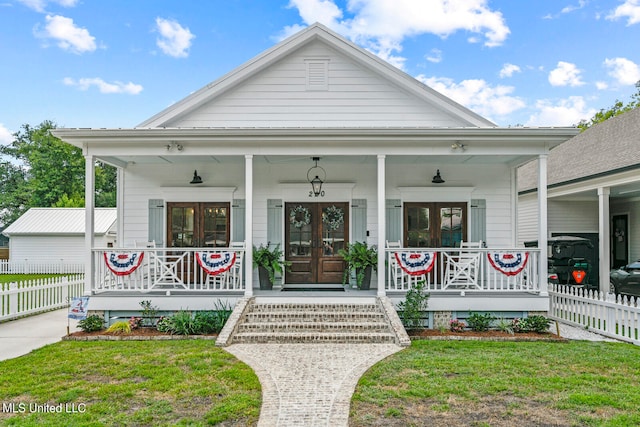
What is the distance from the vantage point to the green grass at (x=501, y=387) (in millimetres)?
3941

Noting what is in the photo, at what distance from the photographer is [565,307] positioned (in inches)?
333

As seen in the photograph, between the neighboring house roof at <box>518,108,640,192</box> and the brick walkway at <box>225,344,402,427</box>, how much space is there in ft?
29.4

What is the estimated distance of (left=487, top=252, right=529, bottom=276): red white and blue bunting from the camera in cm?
779

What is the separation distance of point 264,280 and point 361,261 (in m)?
2.05

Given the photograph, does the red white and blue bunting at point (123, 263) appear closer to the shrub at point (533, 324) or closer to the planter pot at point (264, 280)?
the planter pot at point (264, 280)

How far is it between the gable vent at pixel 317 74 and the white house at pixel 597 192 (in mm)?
7745

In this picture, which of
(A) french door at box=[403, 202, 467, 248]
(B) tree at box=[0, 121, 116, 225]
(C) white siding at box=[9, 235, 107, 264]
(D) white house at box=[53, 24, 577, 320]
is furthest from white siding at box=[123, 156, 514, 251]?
(B) tree at box=[0, 121, 116, 225]

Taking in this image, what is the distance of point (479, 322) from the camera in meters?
7.49

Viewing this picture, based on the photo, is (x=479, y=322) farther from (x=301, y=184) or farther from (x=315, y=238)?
(x=301, y=184)

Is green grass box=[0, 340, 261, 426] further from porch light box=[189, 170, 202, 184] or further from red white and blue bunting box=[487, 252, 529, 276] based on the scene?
red white and blue bunting box=[487, 252, 529, 276]

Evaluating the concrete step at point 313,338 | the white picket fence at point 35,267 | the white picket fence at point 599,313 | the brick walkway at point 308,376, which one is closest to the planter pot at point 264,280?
the concrete step at point 313,338

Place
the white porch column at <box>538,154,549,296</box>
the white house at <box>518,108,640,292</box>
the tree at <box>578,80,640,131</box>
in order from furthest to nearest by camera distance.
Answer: the tree at <box>578,80,640,131</box> → the white house at <box>518,108,640,292</box> → the white porch column at <box>538,154,549,296</box>

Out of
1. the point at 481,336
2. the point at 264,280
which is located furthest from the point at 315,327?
the point at 481,336

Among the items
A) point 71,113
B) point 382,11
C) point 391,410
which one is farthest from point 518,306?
point 71,113
